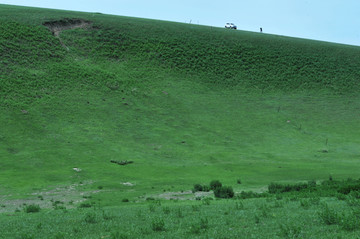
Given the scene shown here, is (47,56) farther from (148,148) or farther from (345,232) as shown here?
(345,232)

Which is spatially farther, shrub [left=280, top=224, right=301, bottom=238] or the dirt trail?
the dirt trail

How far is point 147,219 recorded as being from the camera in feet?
56.7

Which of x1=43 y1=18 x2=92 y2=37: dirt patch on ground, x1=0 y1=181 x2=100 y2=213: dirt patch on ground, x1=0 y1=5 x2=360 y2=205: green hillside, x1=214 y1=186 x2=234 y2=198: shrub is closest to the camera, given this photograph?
x1=0 y1=181 x2=100 y2=213: dirt patch on ground

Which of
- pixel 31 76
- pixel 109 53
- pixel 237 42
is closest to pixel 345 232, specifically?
pixel 31 76

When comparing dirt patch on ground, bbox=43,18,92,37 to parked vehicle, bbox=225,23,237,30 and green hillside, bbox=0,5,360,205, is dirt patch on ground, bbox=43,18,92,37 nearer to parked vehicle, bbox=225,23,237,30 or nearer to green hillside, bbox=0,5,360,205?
green hillside, bbox=0,5,360,205

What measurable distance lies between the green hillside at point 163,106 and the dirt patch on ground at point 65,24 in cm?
51

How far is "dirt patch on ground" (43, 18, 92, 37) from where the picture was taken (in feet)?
320

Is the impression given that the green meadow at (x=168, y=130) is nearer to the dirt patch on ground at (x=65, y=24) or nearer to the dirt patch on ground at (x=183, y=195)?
the dirt patch on ground at (x=183, y=195)

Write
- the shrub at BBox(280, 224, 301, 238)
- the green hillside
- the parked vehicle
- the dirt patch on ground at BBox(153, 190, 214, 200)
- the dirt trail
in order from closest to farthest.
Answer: the shrub at BBox(280, 224, 301, 238) < the dirt patch on ground at BBox(153, 190, 214, 200) < the green hillside < the dirt trail < the parked vehicle

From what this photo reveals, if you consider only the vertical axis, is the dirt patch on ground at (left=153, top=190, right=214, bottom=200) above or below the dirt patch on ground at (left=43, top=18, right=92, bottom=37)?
below

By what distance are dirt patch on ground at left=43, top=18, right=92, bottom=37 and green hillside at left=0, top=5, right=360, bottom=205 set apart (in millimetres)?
512

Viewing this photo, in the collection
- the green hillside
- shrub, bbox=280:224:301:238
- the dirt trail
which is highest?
the dirt trail

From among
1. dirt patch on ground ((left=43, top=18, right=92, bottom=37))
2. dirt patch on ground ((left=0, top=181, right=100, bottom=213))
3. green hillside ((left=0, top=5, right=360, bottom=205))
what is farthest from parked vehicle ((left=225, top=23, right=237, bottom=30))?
dirt patch on ground ((left=0, top=181, right=100, bottom=213))

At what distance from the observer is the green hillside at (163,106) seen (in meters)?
44.1
